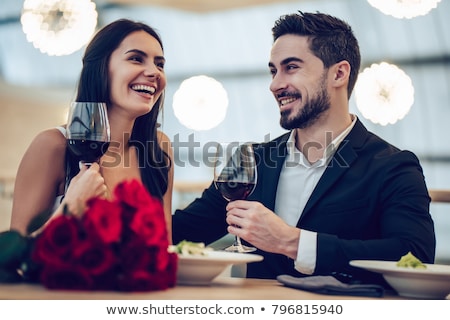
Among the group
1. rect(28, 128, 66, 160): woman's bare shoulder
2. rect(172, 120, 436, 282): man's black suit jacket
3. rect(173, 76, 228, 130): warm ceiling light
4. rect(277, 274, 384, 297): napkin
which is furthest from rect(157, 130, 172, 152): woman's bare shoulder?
rect(173, 76, 228, 130): warm ceiling light

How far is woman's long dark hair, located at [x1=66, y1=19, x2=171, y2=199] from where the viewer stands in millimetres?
2240

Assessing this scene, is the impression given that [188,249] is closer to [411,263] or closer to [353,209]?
[411,263]

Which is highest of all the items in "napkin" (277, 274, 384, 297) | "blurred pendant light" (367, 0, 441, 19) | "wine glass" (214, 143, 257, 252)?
"blurred pendant light" (367, 0, 441, 19)

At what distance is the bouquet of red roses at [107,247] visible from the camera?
1.06 m

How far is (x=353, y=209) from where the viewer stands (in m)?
1.97

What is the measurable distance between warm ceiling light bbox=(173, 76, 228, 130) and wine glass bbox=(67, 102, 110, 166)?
7447mm

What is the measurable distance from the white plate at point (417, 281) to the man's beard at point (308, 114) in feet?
3.33

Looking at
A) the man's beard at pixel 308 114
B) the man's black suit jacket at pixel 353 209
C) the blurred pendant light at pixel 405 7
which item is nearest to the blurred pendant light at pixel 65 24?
the blurred pendant light at pixel 405 7

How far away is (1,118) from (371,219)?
10210 millimetres

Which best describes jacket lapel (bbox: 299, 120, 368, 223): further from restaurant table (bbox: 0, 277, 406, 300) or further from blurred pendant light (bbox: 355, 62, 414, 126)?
blurred pendant light (bbox: 355, 62, 414, 126)

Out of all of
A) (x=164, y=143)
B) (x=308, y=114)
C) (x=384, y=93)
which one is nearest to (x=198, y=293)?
(x=308, y=114)

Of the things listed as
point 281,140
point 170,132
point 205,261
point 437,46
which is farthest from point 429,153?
point 205,261

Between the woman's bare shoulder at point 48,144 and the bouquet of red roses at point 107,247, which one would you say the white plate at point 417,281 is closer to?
the bouquet of red roses at point 107,247
